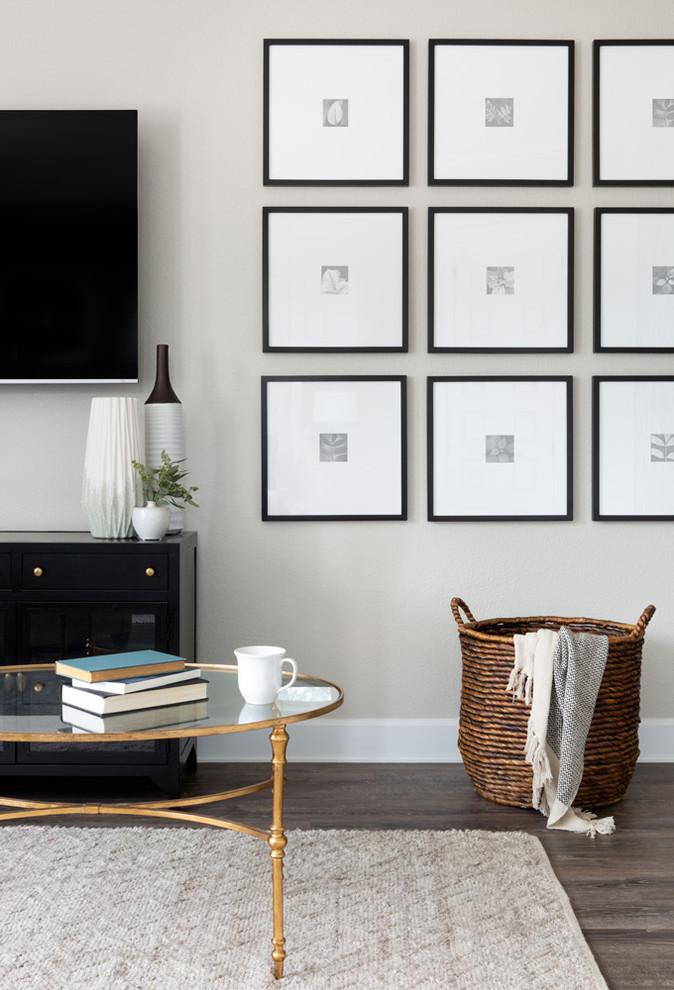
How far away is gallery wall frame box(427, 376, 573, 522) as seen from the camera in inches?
121

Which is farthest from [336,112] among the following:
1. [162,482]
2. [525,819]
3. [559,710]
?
[525,819]

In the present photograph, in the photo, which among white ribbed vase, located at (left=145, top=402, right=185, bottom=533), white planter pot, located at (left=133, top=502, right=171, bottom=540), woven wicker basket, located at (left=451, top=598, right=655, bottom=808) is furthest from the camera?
white ribbed vase, located at (left=145, top=402, right=185, bottom=533)

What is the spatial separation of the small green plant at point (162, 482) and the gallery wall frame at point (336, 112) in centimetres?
104

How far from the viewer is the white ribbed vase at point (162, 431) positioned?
2900 mm

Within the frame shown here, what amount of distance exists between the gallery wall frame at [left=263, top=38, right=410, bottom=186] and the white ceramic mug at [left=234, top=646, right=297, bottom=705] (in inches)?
73.6

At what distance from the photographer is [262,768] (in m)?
2.99

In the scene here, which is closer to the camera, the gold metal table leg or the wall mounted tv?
the gold metal table leg

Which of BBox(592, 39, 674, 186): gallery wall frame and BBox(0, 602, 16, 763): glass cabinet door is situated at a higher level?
BBox(592, 39, 674, 186): gallery wall frame

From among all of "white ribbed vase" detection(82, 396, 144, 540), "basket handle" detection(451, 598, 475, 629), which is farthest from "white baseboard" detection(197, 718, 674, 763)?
"white ribbed vase" detection(82, 396, 144, 540)

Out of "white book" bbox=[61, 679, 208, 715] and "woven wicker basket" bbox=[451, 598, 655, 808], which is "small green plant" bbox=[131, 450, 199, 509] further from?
"white book" bbox=[61, 679, 208, 715]

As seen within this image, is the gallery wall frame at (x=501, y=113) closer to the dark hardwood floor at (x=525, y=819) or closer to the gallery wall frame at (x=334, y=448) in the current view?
the gallery wall frame at (x=334, y=448)

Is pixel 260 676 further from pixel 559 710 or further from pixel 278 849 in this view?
pixel 559 710

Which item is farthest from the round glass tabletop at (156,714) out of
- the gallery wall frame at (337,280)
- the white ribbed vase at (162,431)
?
the gallery wall frame at (337,280)

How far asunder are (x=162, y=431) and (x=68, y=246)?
700 mm
